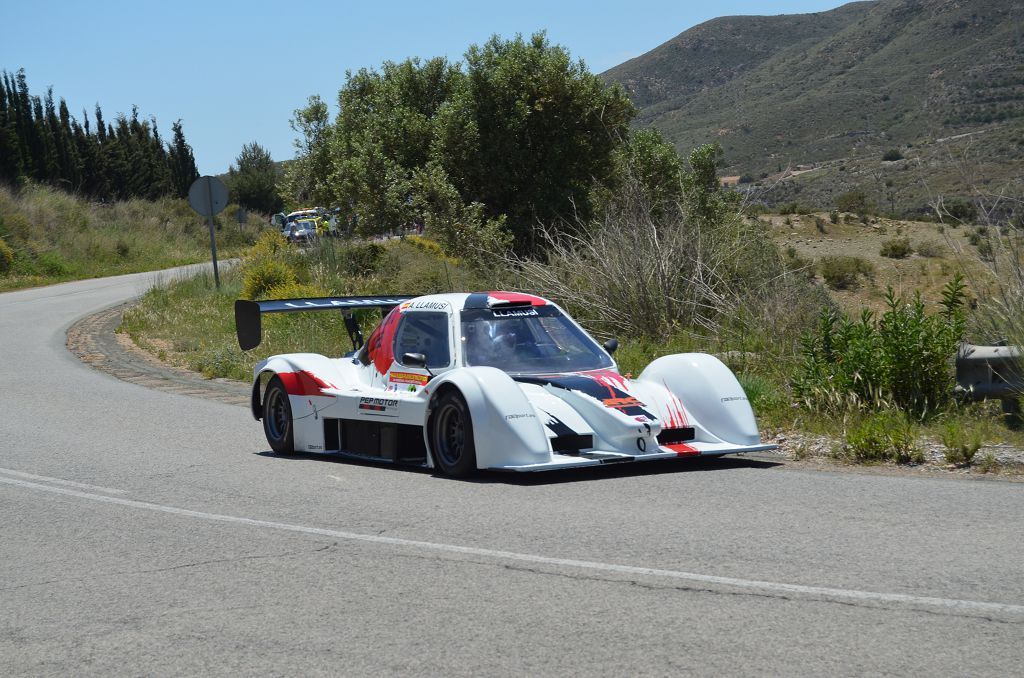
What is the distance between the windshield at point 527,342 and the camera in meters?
9.63

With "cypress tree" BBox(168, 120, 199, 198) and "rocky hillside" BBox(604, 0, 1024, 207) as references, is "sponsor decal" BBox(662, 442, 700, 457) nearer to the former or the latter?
"rocky hillside" BBox(604, 0, 1024, 207)

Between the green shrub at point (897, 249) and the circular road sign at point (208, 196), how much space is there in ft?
96.2

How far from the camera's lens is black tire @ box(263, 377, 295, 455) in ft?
35.5

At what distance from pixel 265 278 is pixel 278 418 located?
13.9 m

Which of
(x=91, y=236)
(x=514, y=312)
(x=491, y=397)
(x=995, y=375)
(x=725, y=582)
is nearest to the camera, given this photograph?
(x=725, y=582)

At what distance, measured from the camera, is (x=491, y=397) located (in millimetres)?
8547

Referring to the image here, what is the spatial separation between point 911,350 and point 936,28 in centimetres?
8180

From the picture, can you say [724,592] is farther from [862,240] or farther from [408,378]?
[862,240]

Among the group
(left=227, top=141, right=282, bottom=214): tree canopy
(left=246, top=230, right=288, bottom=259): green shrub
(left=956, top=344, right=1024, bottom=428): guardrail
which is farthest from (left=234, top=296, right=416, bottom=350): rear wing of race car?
(left=227, top=141, right=282, bottom=214): tree canopy

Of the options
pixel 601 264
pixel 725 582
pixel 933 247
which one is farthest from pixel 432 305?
pixel 933 247

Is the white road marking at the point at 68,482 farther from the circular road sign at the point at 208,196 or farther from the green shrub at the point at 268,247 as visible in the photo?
the green shrub at the point at 268,247

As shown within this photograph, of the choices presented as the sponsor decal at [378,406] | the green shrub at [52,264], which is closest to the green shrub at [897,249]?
the green shrub at [52,264]

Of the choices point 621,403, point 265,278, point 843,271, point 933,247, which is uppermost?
Answer: point 933,247

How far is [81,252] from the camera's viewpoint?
47906 millimetres
